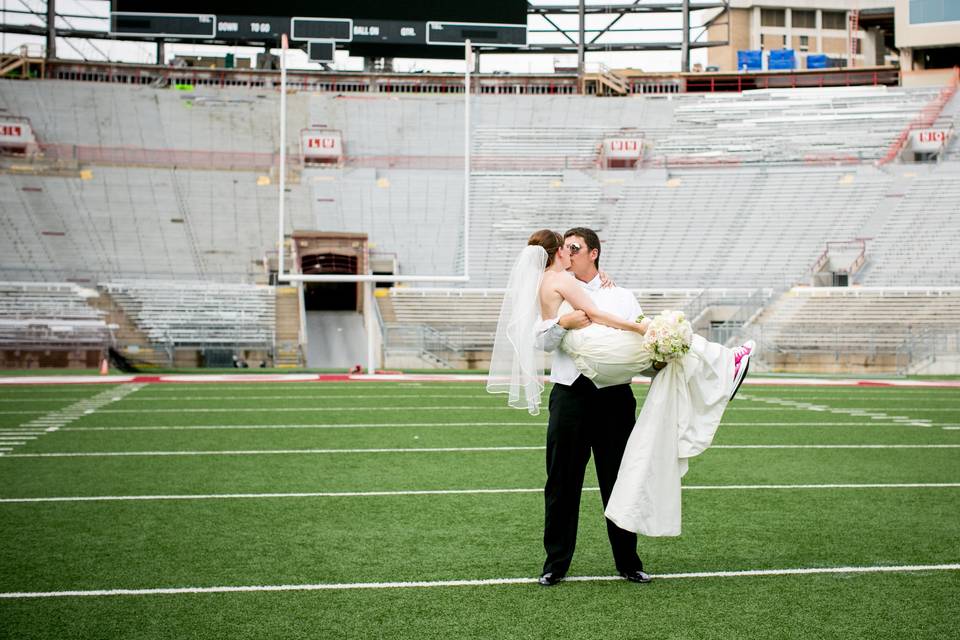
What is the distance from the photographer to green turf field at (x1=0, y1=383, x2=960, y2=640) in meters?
3.71

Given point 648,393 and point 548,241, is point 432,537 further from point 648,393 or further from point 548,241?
point 548,241

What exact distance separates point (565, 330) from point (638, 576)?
1.05m

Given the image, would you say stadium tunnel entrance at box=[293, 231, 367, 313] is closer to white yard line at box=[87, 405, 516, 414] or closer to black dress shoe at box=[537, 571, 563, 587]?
white yard line at box=[87, 405, 516, 414]

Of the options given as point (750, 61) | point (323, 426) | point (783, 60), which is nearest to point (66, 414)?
point (323, 426)

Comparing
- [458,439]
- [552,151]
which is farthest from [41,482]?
[552,151]

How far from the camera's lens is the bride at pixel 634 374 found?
414 centimetres

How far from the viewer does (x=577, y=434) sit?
4238 mm

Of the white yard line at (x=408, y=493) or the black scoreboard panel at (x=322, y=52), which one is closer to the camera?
the white yard line at (x=408, y=493)

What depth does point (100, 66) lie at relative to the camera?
3338cm

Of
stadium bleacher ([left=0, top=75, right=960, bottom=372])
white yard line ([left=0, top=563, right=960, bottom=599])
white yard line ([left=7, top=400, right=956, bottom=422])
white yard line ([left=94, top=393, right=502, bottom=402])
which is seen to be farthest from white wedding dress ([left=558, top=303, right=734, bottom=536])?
stadium bleacher ([left=0, top=75, right=960, bottom=372])

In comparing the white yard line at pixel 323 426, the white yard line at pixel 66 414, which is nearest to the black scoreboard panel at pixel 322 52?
the white yard line at pixel 66 414

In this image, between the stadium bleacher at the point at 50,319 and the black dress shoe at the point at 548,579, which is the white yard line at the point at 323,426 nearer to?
the black dress shoe at the point at 548,579

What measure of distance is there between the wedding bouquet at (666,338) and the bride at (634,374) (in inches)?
2.3

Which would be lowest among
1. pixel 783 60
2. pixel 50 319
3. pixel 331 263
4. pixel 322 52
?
pixel 50 319
